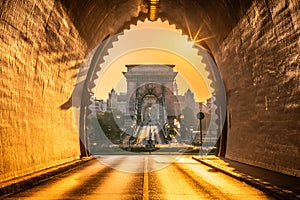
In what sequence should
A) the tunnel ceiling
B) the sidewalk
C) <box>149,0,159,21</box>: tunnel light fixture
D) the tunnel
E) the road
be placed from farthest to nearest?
<box>149,0,159,21</box>: tunnel light fixture < the tunnel ceiling < the tunnel < the road < the sidewalk

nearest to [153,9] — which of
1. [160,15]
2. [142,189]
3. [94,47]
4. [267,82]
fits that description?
[160,15]

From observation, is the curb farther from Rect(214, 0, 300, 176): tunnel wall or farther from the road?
Rect(214, 0, 300, 176): tunnel wall

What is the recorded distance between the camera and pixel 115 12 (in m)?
17.7

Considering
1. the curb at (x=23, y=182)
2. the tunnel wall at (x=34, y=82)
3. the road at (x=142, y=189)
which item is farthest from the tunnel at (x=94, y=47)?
the road at (x=142, y=189)

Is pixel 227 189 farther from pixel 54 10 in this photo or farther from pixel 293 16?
pixel 54 10

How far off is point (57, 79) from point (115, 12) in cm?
525

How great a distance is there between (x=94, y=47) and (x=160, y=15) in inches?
171

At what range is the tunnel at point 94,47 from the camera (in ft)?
32.0

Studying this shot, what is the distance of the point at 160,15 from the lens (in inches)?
821

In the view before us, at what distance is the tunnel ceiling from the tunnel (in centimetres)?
7

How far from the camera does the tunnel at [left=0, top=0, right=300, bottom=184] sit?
975 cm

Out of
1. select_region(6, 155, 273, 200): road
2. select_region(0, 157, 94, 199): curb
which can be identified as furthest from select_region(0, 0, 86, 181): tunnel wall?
select_region(6, 155, 273, 200): road

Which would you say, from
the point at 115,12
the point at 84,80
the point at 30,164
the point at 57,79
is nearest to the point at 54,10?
the point at 57,79

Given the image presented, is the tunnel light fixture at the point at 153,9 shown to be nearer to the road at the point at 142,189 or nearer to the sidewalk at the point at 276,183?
the sidewalk at the point at 276,183
